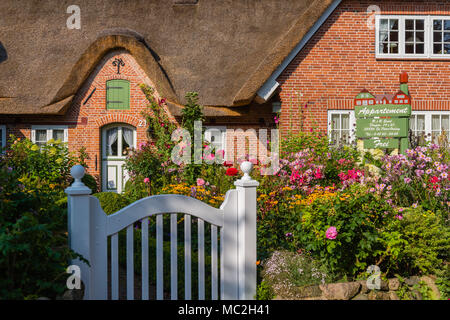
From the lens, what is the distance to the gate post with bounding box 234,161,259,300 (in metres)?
3.60

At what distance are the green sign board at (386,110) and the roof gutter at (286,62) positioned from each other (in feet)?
8.77

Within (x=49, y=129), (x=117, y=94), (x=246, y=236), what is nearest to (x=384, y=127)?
(x=246, y=236)

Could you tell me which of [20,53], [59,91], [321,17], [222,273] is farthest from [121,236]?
[20,53]

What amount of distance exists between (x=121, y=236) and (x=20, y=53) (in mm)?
8930

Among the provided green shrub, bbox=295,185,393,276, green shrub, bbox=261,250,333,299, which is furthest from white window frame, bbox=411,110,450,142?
green shrub, bbox=261,250,333,299

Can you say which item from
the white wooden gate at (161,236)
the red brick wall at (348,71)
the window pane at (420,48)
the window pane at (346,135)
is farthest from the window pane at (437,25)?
the white wooden gate at (161,236)

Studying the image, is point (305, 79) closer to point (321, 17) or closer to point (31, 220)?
point (321, 17)

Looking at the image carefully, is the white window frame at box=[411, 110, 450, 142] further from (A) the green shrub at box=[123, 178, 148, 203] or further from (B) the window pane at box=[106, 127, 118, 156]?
(B) the window pane at box=[106, 127, 118, 156]

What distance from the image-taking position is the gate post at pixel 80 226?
2912mm

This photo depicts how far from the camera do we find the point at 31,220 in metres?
2.83

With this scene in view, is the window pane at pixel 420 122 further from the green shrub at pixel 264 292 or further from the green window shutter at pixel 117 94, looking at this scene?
the green shrub at pixel 264 292

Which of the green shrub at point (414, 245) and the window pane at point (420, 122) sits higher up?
the window pane at point (420, 122)
